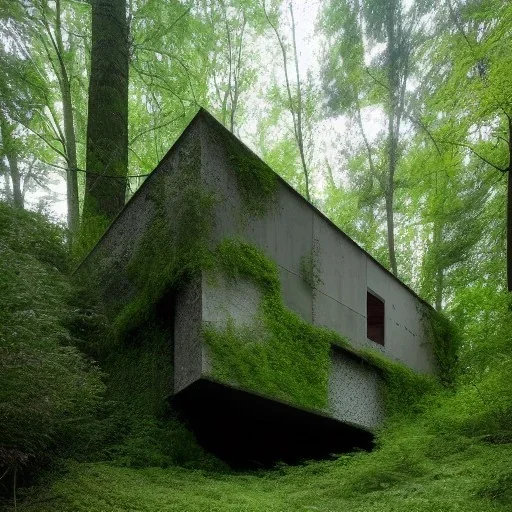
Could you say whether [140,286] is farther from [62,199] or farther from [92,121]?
[62,199]

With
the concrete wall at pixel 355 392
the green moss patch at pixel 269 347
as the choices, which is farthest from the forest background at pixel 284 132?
the green moss patch at pixel 269 347

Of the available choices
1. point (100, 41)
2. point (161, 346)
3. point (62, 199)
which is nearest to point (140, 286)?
point (161, 346)

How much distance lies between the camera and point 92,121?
12539mm

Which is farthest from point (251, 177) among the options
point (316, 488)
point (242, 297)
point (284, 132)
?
point (284, 132)

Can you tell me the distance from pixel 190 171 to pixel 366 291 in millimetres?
4594

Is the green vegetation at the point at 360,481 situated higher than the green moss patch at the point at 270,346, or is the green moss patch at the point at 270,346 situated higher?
the green moss patch at the point at 270,346

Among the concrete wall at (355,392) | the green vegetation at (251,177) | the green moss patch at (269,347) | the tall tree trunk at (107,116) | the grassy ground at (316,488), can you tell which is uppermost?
the tall tree trunk at (107,116)

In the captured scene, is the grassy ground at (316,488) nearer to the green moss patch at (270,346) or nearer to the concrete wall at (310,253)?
the green moss patch at (270,346)

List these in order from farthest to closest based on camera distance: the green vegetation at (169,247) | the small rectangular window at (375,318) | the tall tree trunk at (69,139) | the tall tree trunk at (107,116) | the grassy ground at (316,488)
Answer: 1. the tall tree trunk at (69,139)
2. the tall tree trunk at (107,116)
3. the small rectangular window at (375,318)
4. the green vegetation at (169,247)
5. the grassy ground at (316,488)

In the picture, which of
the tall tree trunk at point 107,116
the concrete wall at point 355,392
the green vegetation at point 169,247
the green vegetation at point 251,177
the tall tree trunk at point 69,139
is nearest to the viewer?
the green vegetation at point 169,247

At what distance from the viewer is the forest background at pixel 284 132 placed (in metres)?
7.34

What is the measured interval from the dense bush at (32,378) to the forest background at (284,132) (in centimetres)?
2

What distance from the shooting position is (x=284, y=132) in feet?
85.1

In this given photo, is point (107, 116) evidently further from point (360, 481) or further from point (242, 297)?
point (360, 481)
